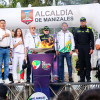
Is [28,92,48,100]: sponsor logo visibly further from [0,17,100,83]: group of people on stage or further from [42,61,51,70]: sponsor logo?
[0,17,100,83]: group of people on stage

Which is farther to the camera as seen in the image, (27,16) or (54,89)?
(27,16)

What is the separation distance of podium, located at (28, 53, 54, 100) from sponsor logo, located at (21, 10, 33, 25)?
5.66 ft

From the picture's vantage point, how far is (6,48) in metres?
7.15

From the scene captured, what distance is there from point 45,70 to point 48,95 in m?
0.65

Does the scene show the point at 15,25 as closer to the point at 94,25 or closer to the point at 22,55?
the point at 22,55

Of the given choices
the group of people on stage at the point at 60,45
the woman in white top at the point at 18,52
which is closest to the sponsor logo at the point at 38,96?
the group of people on stage at the point at 60,45

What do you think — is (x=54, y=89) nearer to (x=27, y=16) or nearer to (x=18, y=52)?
(x=18, y=52)

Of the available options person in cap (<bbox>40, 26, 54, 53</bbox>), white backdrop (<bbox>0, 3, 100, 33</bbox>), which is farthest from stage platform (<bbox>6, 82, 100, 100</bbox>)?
white backdrop (<bbox>0, 3, 100, 33</bbox>)

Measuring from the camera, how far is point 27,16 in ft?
25.6

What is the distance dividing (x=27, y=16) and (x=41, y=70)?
2.04 m

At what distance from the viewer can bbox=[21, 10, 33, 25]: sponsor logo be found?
7.80 m

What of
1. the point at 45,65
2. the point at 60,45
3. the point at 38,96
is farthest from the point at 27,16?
the point at 38,96

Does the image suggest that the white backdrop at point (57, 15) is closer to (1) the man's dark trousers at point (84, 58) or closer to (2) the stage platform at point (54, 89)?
(1) the man's dark trousers at point (84, 58)

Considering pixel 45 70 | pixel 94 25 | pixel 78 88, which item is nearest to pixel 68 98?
pixel 45 70
